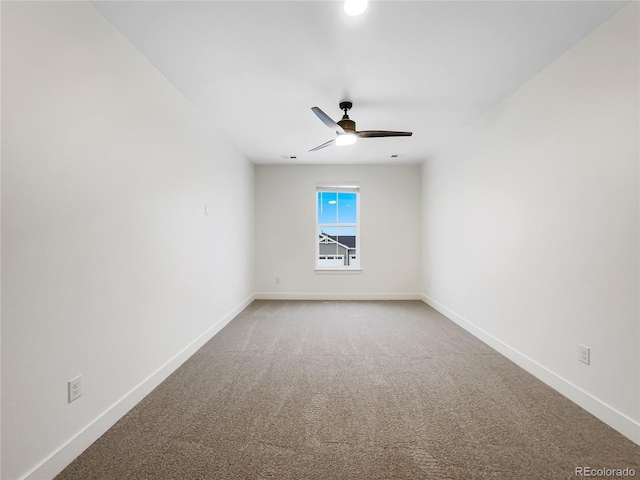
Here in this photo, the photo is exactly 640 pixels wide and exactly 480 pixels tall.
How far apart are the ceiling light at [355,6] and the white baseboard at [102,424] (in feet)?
9.19

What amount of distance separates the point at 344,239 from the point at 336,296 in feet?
3.69

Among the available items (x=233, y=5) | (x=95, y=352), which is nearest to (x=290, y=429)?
(x=95, y=352)

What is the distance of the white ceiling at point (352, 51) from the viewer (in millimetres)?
1922

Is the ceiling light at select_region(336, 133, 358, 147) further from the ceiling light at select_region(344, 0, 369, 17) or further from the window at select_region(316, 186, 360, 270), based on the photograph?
the window at select_region(316, 186, 360, 270)

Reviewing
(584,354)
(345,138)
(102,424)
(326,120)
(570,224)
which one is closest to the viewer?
(102,424)

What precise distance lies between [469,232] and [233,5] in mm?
3397

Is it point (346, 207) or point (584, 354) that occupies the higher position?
point (346, 207)

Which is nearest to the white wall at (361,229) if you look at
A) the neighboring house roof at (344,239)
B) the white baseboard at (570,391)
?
the neighboring house roof at (344,239)

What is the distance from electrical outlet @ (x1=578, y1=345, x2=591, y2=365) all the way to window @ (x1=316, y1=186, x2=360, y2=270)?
402 cm

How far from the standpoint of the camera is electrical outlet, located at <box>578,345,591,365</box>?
2.16 meters

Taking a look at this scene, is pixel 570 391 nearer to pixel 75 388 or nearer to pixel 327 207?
→ pixel 75 388

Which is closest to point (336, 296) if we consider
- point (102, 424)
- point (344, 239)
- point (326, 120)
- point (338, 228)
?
point (344, 239)

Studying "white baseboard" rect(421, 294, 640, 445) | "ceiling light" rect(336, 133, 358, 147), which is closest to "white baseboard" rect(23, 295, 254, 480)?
"ceiling light" rect(336, 133, 358, 147)

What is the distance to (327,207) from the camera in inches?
244
